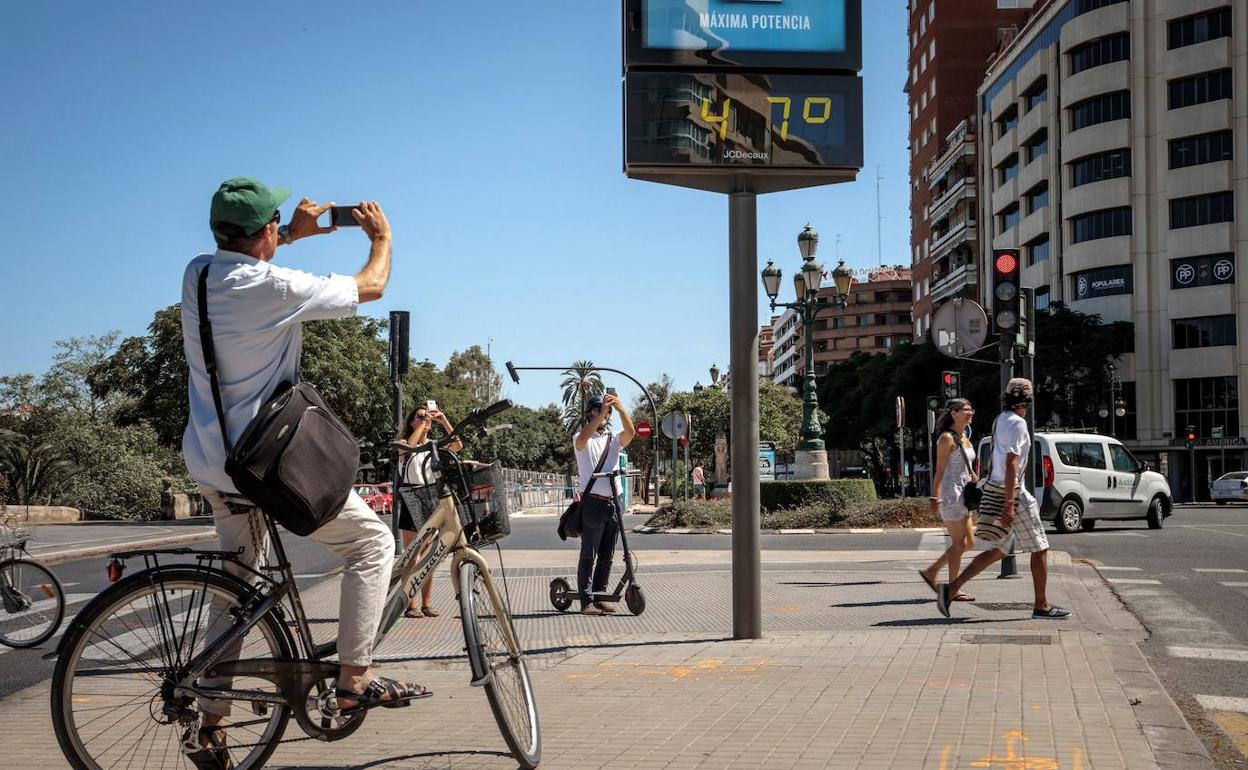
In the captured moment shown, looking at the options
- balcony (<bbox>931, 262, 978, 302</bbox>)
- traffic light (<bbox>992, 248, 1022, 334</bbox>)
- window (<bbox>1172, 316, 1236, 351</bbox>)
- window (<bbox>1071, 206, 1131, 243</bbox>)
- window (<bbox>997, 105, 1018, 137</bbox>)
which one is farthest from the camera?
balcony (<bbox>931, 262, 978, 302</bbox>)

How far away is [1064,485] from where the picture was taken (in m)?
22.7

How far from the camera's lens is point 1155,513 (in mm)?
23984

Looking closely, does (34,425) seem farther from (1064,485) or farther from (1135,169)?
(1135,169)

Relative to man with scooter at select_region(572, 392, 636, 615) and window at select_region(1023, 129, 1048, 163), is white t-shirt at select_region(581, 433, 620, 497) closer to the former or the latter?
man with scooter at select_region(572, 392, 636, 615)

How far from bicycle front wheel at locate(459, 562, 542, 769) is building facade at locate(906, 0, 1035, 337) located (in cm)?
8147

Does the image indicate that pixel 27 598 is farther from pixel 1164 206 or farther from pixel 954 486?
pixel 1164 206

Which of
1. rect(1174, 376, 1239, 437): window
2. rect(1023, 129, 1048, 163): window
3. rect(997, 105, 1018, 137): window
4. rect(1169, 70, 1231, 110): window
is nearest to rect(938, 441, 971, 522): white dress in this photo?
rect(1174, 376, 1239, 437): window

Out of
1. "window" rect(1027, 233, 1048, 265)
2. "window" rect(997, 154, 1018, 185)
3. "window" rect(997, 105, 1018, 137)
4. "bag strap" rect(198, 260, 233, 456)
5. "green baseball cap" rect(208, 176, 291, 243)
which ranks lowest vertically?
"bag strap" rect(198, 260, 233, 456)

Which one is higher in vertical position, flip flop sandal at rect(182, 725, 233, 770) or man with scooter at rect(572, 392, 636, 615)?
man with scooter at rect(572, 392, 636, 615)

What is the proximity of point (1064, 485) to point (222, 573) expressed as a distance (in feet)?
68.0

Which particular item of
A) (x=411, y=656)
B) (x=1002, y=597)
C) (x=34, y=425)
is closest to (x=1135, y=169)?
(x=34, y=425)

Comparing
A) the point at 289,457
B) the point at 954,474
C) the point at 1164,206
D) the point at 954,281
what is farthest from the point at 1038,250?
the point at 289,457

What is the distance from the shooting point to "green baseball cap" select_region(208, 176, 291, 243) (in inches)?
163

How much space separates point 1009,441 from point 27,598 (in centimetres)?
760
